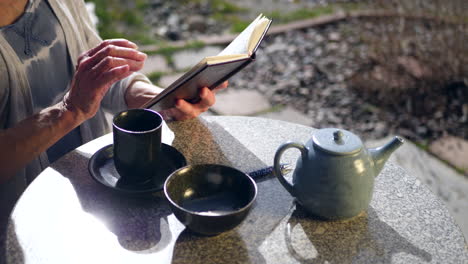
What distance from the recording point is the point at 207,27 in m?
4.25

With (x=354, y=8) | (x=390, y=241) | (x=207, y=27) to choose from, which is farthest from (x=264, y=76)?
(x=390, y=241)

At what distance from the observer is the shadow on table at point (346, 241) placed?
→ 45.9 inches

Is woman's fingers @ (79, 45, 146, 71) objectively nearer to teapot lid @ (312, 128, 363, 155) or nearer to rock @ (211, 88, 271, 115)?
teapot lid @ (312, 128, 363, 155)

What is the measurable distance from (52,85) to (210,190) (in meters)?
0.81

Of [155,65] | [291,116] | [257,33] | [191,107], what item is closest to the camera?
[257,33]

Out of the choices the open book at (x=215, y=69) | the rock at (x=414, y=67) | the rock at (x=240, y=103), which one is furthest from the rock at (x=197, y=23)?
the open book at (x=215, y=69)

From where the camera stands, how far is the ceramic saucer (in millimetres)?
1295

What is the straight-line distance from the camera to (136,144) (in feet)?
4.14

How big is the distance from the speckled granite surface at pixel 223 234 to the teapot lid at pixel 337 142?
19cm

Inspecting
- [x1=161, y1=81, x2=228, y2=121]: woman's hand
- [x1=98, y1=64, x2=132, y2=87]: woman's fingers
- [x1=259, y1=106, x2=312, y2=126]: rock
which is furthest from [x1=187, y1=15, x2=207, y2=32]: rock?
[x1=98, y1=64, x2=132, y2=87]: woman's fingers

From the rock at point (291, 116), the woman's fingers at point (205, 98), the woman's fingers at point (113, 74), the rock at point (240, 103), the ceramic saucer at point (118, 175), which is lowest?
the rock at point (291, 116)

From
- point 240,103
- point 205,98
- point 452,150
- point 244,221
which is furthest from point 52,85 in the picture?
point 452,150

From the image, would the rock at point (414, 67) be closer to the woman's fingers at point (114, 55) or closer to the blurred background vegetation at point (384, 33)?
the blurred background vegetation at point (384, 33)

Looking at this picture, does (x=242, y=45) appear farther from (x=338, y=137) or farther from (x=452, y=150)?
(x=452, y=150)
